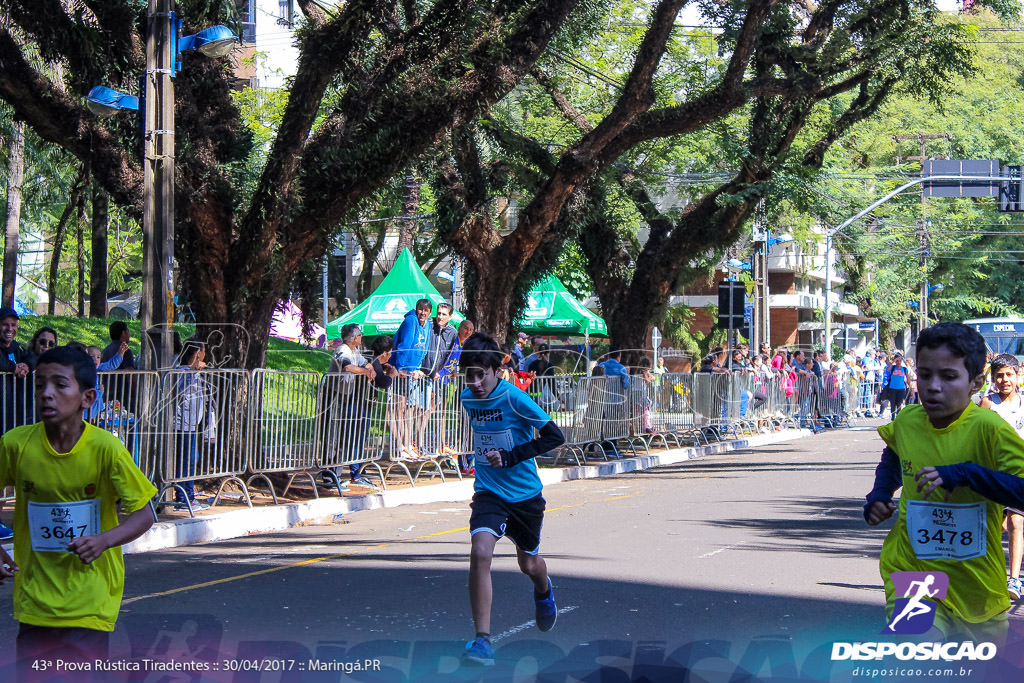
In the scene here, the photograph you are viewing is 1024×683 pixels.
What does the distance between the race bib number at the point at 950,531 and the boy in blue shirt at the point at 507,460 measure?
2641mm

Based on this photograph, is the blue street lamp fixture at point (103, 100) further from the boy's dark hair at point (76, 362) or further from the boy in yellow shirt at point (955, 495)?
the boy in yellow shirt at point (955, 495)

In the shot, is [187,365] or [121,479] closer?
[121,479]

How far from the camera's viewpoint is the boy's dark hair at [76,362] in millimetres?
4273

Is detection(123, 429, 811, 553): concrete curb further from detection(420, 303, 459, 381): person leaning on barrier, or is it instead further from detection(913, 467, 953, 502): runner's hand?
detection(913, 467, 953, 502): runner's hand

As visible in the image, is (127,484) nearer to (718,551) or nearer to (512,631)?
(512,631)

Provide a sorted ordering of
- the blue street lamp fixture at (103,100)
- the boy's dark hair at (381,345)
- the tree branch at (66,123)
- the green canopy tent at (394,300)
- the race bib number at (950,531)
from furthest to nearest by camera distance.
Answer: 1. the green canopy tent at (394,300)
2. the boy's dark hair at (381,345)
3. the tree branch at (66,123)
4. the blue street lamp fixture at (103,100)
5. the race bib number at (950,531)

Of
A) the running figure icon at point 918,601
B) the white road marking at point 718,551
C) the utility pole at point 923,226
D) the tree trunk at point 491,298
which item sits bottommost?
the white road marking at point 718,551

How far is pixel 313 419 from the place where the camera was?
1322 cm

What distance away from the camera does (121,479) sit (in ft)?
13.9

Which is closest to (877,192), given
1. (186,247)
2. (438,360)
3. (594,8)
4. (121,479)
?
(594,8)

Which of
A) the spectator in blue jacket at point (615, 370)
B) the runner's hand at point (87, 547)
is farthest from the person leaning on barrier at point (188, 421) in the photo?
the spectator in blue jacket at point (615, 370)

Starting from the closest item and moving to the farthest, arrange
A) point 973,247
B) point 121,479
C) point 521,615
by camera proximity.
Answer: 1. point 121,479
2. point 521,615
3. point 973,247

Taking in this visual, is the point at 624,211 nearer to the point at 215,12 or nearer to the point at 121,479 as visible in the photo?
the point at 215,12

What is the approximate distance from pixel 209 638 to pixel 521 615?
6.21ft
